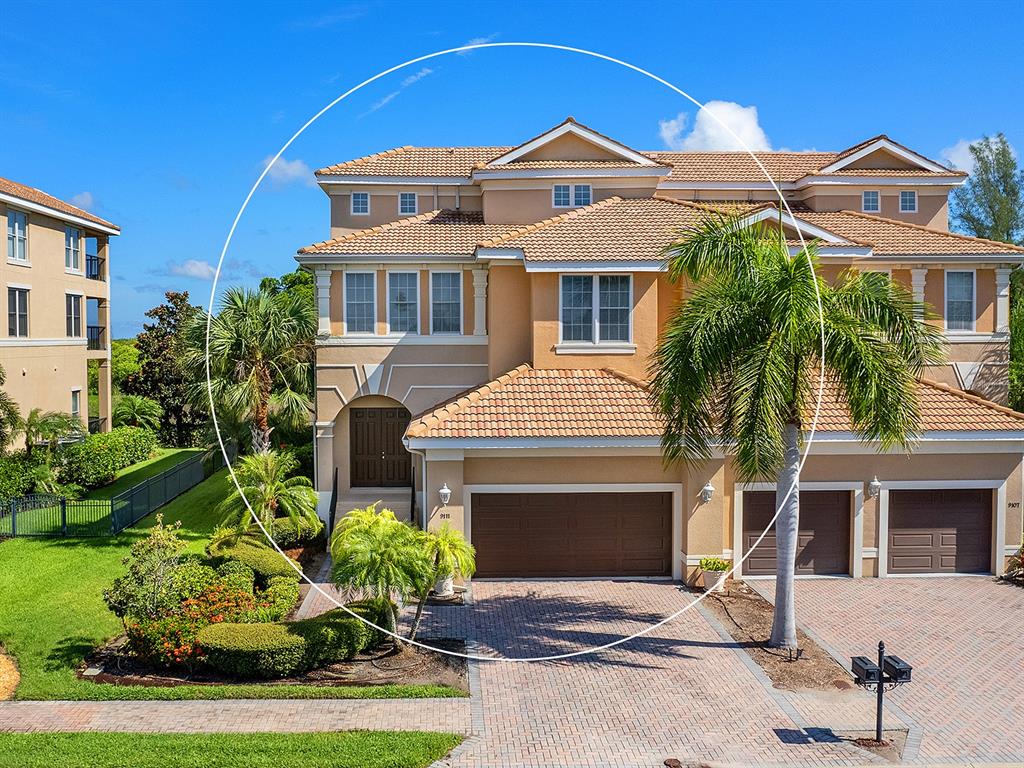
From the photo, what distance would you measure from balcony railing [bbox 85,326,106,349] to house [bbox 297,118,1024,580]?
1714 cm

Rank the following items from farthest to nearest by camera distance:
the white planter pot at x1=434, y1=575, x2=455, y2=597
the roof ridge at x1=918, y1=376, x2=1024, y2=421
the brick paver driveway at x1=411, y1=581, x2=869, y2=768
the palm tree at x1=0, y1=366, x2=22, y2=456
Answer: the palm tree at x1=0, y1=366, x2=22, y2=456, the roof ridge at x1=918, y1=376, x2=1024, y2=421, the white planter pot at x1=434, y1=575, x2=455, y2=597, the brick paver driveway at x1=411, y1=581, x2=869, y2=768

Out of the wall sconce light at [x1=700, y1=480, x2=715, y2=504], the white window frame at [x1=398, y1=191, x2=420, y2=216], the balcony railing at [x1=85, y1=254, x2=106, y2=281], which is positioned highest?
the white window frame at [x1=398, y1=191, x2=420, y2=216]

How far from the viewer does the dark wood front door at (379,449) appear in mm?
23953

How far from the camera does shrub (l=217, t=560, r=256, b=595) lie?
16706mm

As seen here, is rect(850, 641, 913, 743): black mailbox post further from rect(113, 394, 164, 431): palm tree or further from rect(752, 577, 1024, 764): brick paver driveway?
rect(113, 394, 164, 431): palm tree

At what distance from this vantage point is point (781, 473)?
15.1 meters

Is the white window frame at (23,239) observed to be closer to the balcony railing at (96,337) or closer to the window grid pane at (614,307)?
the balcony railing at (96,337)

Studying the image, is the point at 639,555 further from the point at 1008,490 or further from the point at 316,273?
the point at 316,273

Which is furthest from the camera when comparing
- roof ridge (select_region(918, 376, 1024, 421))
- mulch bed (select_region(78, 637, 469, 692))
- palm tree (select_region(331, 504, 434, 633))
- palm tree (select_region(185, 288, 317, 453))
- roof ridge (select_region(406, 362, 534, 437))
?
palm tree (select_region(185, 288, 317, 453))

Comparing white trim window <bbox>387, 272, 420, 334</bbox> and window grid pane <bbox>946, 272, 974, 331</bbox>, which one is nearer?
white trim window <bbox>387, 272, 420, 334</bbox>

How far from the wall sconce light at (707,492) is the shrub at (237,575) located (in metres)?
9.74

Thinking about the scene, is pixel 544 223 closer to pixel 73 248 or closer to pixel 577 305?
pixel 577 305

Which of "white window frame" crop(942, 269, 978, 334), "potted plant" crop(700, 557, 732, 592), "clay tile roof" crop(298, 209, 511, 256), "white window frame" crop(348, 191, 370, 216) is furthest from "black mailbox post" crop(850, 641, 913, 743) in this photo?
"white window frame" crop(348, 191, 370, 216)

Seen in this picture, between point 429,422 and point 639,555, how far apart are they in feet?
18.8
